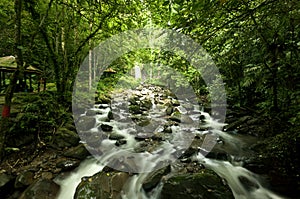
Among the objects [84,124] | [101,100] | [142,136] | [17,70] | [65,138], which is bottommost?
[142,136]

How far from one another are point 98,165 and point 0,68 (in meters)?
4.20

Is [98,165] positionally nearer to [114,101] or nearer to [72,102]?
[72,102]

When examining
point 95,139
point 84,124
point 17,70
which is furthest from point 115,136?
point 17,70

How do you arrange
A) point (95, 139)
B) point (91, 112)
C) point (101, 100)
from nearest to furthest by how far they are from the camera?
point (95, 139), point (91, 112), point (101, 100)

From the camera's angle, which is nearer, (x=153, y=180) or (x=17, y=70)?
(x=17, y=70)

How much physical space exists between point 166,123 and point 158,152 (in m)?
2.61

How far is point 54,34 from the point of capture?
675 cm

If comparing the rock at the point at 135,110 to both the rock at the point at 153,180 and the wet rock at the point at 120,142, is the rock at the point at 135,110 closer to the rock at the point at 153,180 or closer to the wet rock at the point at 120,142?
the wet rock at the point at 120,142

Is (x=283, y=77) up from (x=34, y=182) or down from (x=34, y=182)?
up

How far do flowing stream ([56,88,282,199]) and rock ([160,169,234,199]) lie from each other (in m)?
0.31

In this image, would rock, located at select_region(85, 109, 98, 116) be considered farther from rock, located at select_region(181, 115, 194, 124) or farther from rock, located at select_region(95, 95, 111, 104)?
rock, located at select_region(181, 115, 194, 124)

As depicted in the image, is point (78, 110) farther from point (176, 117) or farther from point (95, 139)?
point (176, 117)

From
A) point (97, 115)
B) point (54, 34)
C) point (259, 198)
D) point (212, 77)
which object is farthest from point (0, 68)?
point (212, 77)

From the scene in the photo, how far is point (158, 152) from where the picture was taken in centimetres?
504
